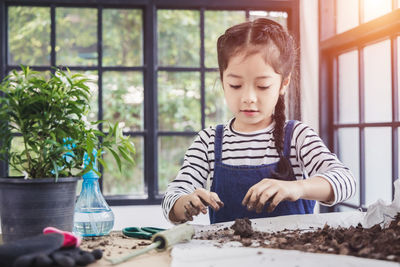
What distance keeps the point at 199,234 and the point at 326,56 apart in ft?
5.89

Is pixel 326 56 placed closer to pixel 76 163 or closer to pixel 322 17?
pixel 322 17

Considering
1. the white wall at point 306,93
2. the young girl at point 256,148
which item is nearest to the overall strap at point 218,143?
the young girl at point 256,148

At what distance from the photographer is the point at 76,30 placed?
2889 millimetres

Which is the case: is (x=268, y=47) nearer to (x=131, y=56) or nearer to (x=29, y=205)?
(x=29, y=205)

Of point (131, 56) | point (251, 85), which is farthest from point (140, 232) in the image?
point (131, 56)

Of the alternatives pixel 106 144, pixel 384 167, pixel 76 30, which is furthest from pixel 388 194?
pixel 76 30

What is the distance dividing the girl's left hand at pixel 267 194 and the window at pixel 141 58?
146cm

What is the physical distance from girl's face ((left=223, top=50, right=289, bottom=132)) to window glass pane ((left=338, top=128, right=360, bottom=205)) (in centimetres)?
115

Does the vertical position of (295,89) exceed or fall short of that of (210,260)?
it exceeds it

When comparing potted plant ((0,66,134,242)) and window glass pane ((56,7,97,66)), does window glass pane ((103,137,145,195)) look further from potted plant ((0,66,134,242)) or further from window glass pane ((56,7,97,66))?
potted plant ((0,66,134,242))

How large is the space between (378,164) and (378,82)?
1.30ft

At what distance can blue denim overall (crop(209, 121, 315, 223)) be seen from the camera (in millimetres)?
1393

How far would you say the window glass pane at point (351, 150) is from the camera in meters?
2.31

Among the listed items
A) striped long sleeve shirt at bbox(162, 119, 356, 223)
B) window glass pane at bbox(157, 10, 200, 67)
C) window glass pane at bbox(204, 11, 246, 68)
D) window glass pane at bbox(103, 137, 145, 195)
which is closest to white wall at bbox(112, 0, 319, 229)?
window glass pane at bbox(103, 137, 145, 195)
